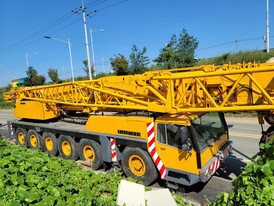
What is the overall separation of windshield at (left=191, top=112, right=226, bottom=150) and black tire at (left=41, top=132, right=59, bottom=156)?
599 cm

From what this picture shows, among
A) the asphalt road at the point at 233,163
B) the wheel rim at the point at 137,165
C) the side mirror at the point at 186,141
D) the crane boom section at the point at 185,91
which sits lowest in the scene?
the asphalt road at the point at 233,163

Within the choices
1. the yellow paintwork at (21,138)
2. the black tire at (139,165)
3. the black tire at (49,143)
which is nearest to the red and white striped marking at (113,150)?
the black tire at (139,165)

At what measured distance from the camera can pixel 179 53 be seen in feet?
107

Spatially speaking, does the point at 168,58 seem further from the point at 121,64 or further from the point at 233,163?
the point at 233,163

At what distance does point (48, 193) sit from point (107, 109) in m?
4.52

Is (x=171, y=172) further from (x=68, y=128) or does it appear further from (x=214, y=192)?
(x=68, y=128)

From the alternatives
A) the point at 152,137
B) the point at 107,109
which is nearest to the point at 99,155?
the point at 107,109

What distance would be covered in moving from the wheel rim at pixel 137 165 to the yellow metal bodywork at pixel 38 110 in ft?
17.3

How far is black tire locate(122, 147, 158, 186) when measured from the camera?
22.3 feet

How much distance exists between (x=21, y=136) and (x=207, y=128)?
30.7ft

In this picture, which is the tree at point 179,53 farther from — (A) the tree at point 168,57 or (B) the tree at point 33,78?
(B) the tree at point 33,78

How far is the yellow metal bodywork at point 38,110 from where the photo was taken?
36.1 feet

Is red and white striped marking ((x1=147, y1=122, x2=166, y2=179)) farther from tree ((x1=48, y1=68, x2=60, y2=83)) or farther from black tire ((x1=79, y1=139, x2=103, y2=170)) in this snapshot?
tree ((x1=48, y1=68, x2=60, y2=83))

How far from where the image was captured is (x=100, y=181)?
6.50m
